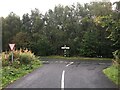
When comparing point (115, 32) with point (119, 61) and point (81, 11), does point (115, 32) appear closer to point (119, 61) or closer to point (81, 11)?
point (119, 61)

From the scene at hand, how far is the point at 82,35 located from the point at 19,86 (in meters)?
39.4

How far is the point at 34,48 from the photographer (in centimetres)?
5169

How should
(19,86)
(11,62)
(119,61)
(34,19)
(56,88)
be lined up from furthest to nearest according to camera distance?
(34,19) < (11,62) < (119,61) < (19,86) < (56,88)

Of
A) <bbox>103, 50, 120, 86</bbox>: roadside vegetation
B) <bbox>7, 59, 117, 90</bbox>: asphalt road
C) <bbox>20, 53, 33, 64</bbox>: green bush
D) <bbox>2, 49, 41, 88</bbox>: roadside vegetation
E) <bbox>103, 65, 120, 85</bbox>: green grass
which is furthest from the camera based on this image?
<bbox>20, 53, 33, 64</bbox>: green bush

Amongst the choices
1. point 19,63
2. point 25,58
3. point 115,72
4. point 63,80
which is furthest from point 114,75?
point 25,58

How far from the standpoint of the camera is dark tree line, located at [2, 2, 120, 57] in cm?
4878

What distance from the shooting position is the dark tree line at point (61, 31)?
1921 inches

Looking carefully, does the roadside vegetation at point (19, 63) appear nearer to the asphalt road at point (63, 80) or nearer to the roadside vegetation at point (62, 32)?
the asphalt road at point (63, 80)

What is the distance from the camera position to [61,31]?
5438cm

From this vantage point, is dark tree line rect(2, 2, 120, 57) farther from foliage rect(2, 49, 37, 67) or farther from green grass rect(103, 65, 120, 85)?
green grass rect(103, 65, 120, 85)

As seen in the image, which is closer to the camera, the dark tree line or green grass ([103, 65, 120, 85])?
green grass ([103, 65, 120, 85])

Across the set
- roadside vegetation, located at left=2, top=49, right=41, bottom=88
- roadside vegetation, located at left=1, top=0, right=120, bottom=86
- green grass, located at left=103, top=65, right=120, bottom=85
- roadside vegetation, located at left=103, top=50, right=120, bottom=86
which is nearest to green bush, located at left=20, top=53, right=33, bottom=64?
roadside vegetation, located at left=2, top=49, right=41, bottom=88

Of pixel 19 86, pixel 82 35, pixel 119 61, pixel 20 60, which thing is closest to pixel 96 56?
pixel 82 35

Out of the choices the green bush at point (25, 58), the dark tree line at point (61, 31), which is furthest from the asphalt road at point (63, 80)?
the dark tree line at point (61, 31)
